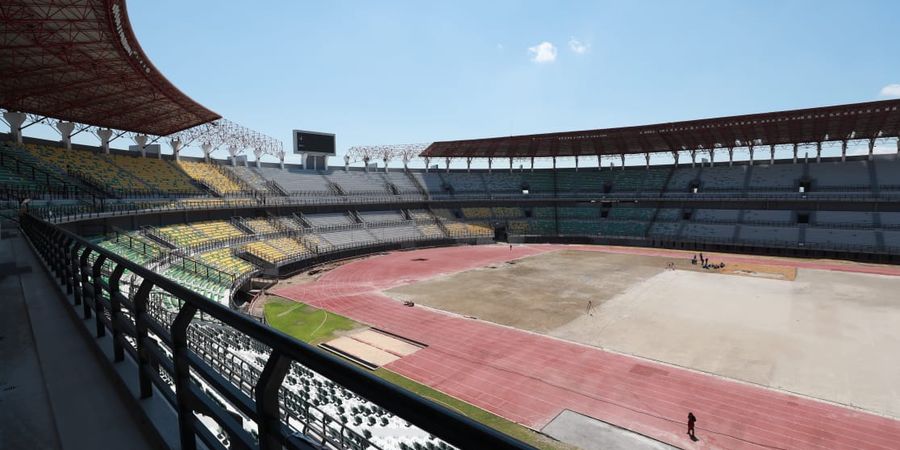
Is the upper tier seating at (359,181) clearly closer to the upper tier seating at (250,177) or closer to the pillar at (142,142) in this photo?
the upper tier seating at (250,177)

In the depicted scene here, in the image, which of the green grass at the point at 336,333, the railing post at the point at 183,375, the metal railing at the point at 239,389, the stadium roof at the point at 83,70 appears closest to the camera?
the metal railing at the point at 239,389

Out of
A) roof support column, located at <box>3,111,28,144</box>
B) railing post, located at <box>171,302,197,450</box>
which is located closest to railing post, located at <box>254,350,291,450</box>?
railing post, located at <box>171,302,197,450</box>

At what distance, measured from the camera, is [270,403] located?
2.20 meters

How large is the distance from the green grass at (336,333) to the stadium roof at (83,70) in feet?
58.8

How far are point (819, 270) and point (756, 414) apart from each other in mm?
35712

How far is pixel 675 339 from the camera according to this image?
2425cm

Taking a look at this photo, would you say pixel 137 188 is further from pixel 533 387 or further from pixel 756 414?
pixel 756 414

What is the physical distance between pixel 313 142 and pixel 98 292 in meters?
66.1

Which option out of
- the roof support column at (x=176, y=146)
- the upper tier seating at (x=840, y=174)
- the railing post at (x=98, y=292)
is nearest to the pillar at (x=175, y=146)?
the roof support column at (x=176, y=146)

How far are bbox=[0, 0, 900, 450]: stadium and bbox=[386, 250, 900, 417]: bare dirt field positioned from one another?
25 cm

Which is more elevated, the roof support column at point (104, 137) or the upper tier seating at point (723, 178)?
the roof support column at point (104, 137)

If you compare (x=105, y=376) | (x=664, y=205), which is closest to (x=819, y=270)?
(x=664, y=205)

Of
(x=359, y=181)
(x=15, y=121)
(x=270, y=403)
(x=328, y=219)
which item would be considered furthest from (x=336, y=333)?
(x=359, y=181)

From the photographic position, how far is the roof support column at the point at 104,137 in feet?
146
